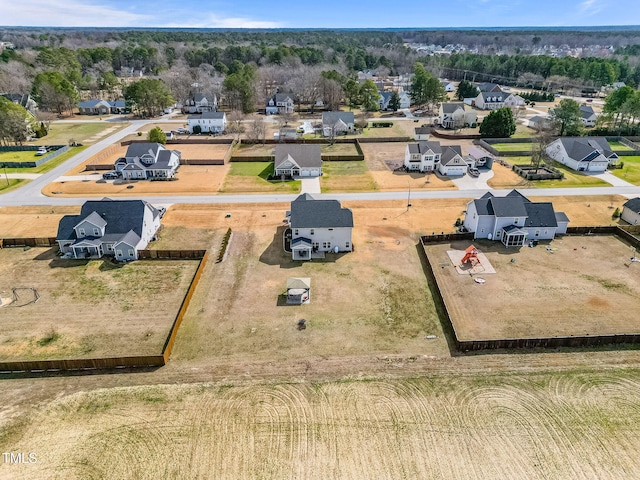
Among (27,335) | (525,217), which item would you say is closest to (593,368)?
(525,217)

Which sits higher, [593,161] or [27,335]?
[593,161]

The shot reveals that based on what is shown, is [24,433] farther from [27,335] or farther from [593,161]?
[593,161]

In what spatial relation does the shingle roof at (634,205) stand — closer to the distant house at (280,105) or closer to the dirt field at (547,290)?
the dirt field at (547,290)

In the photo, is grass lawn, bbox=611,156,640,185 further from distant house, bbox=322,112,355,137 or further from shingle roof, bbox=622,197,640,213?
distant house, bbox=322,112,355,137

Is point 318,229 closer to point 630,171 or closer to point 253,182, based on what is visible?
point 253,182

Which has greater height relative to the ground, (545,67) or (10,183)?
(545,67)

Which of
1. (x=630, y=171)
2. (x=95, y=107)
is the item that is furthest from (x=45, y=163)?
(x=630, y=171)
